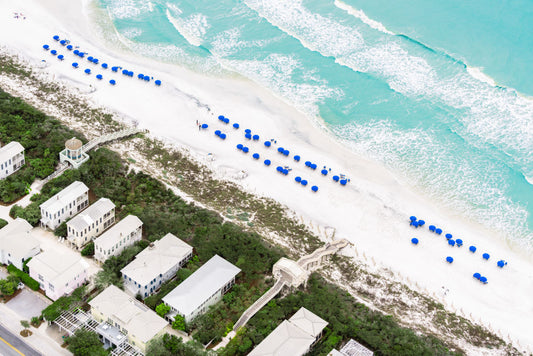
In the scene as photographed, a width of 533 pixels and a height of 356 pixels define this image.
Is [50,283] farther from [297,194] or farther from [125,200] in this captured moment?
[297,194]

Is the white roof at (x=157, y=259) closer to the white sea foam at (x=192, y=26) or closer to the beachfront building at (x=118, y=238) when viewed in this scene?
the beachfront building at (x=118, y=238)

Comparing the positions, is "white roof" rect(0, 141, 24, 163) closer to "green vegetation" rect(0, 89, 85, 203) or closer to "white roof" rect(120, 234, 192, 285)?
"green vegetation" rect(0, 89, 85, 203)

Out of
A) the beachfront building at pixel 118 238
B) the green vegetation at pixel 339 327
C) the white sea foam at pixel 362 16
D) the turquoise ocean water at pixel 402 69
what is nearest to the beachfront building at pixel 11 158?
the beachfront building at pixel 118 238

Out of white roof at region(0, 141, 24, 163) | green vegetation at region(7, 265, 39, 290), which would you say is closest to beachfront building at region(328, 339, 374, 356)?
green vegetation at region(7, 265, 39, 290)

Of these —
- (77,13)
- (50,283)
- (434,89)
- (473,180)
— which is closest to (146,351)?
(50,283)

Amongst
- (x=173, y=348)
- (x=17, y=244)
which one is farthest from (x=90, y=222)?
(x=173, y=348)

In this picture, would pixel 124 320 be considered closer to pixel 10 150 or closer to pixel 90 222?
pixel 90 222
